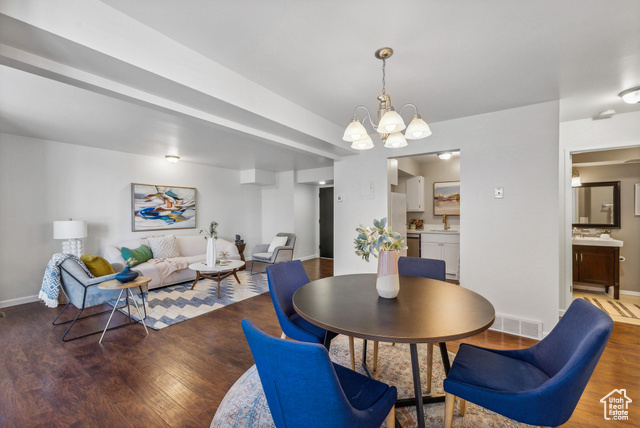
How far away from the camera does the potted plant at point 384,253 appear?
5.11ft

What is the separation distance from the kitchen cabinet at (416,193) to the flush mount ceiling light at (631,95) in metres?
3.28

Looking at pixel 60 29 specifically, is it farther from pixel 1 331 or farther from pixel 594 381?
pixel 594 381

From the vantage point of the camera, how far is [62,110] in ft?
9.20

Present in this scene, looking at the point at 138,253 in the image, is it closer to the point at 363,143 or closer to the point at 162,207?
the point at 162,207

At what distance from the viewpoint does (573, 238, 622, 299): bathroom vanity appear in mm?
3758

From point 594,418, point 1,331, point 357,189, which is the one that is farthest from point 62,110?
point 594,418

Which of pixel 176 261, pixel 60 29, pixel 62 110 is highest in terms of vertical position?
pixel 62 110

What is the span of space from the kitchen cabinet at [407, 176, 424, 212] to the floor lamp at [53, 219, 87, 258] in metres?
5.92

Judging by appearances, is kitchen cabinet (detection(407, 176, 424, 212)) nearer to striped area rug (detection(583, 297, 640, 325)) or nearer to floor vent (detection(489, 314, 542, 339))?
striped area rug (detection(583, 297, 640, 325))

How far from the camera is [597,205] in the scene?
417 cm

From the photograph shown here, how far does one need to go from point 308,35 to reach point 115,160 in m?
4.70

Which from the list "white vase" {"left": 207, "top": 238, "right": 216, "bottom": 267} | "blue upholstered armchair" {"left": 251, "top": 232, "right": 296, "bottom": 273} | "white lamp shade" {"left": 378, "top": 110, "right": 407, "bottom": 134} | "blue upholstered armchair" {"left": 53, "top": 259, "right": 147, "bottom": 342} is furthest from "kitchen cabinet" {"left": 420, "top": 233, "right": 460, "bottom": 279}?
"blue upholstered armchair" {"left": 53, "top": 259, "right": 147, "bottom": 342}

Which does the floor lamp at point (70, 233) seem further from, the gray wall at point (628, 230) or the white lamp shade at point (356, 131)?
the gray wall at point (628, 230)

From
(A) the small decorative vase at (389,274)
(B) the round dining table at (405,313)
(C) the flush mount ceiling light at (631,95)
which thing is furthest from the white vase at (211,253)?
(C) the flush mount ceiling light at (631,95)
